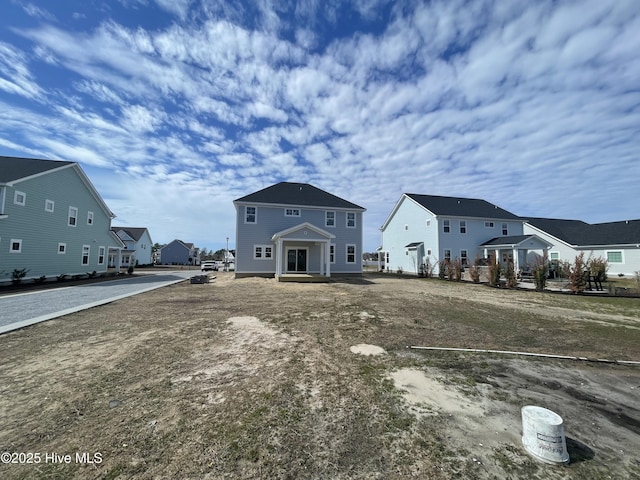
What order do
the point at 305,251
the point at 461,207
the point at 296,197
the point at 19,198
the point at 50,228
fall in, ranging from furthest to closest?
the point at 461,207 → the point at 296,197 → the point at 305,251 → the point at 50,228 → the point at 19,198

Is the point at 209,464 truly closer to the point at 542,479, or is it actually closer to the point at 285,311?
the point at 542,479

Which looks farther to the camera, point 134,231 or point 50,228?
point 134,231

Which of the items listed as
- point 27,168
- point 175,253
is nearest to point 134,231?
point 175,253

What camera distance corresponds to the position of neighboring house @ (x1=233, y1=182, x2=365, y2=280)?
71.1ft

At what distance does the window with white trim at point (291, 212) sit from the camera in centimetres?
2312

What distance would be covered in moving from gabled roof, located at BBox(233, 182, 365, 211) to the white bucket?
69.8 feet

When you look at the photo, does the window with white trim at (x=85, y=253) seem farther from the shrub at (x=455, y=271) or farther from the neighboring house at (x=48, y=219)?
the shrub at (x=455, y=271)

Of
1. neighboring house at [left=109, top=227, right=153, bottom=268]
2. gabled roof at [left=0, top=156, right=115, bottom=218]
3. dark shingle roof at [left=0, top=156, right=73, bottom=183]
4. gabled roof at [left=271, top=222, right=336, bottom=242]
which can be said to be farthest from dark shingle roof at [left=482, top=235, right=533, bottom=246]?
neighboring house at [left=109, top=227, right=153, bottom=268]

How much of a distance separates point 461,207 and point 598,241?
12.6 m

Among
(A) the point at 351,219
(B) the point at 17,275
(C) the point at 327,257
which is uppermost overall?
(A) the point at 351,219

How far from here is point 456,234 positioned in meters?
27.0

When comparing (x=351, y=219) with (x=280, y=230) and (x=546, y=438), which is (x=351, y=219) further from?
(x=546, y=438)

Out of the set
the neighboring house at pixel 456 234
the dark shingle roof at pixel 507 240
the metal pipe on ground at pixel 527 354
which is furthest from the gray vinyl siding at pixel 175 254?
the metal pipe on ground at pixel 527 354

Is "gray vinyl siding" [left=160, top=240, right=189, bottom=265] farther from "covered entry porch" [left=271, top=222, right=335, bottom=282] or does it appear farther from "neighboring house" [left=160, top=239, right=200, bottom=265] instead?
"covered entry porch" [left=271, top=222, right=335, bottom=282]
